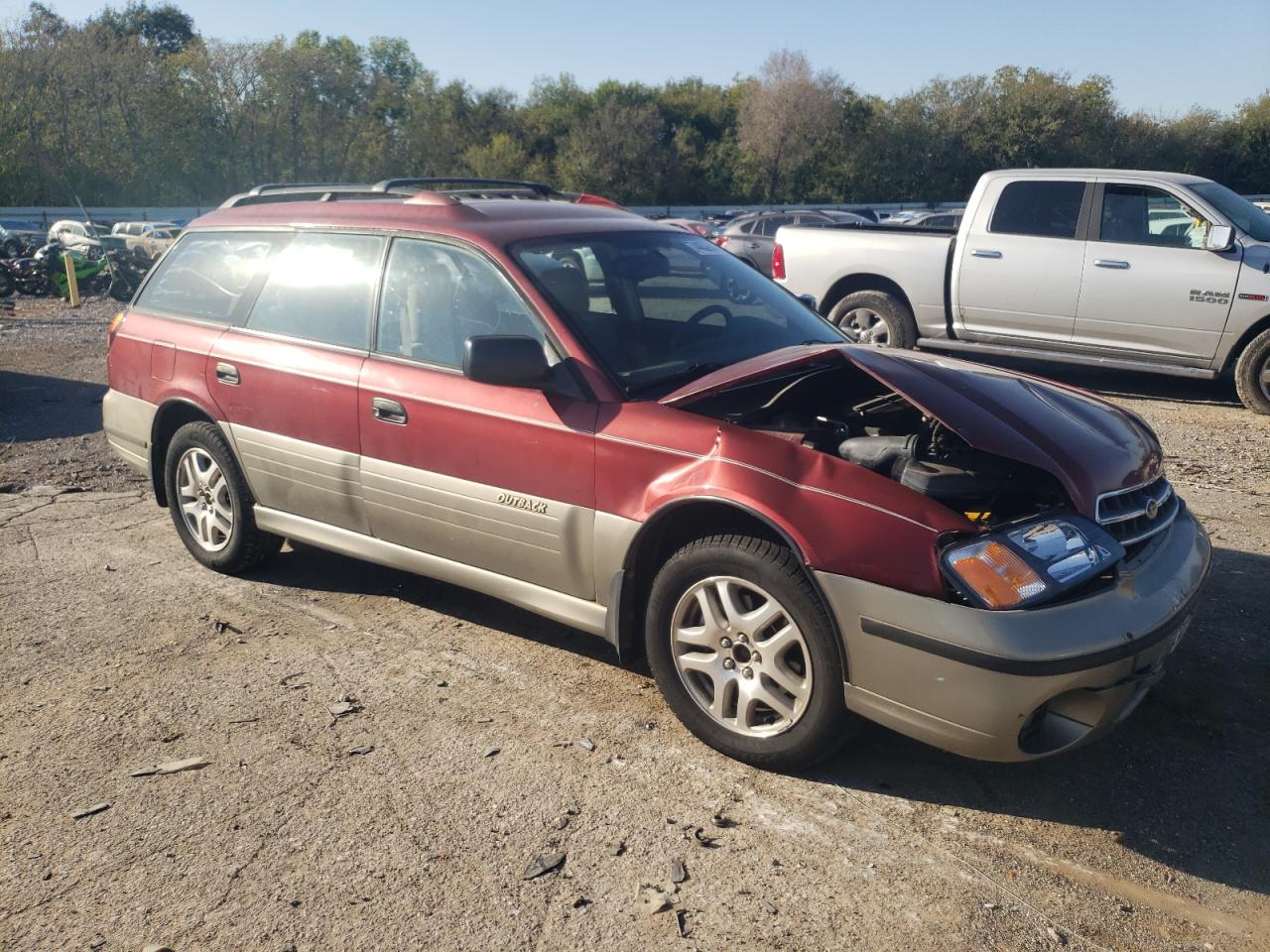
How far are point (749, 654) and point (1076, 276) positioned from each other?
6.98 m

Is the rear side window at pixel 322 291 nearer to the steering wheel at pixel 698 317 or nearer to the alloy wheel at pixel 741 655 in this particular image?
the steering wheel at pixel 698 317

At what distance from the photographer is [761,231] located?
24031 mm

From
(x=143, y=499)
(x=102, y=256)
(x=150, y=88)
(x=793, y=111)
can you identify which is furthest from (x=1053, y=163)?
(x=143, y=499)

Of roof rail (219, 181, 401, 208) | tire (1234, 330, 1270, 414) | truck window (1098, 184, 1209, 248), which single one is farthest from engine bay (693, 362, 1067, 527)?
truck window (1098, 184, 1209, 248)

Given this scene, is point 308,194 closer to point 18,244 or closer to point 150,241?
point 150,241

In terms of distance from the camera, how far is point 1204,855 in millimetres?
2908

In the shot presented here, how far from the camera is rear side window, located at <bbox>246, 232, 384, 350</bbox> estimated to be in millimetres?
4477

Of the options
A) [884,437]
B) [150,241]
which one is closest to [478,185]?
[884,437]

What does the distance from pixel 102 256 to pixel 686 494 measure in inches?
880

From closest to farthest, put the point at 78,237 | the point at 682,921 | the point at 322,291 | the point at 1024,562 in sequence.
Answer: the point at 682,921 → the point at 1024,562 → the point at 322,291 → the point at 78,237

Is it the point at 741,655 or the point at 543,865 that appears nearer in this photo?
the point at 543,865

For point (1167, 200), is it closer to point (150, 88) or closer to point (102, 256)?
point (102, 256)

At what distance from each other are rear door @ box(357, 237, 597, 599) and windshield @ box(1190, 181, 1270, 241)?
22.3 ft

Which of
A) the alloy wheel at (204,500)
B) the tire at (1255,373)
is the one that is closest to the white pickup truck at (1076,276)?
the tire at (1255,373)
